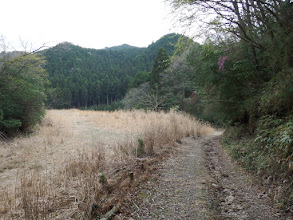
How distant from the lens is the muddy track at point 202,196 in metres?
2.12

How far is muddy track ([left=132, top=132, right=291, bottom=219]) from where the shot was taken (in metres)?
2.12

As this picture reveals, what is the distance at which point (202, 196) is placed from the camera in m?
2.56

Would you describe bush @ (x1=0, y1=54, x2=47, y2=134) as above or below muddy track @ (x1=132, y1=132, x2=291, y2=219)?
above

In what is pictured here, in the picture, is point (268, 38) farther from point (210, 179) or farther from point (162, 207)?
point (162, 207)

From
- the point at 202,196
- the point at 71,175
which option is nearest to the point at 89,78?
the point at 71,175

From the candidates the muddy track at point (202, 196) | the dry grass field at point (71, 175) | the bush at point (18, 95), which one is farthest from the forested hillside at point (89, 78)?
the muddy track at point (202, 196)

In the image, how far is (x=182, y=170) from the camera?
3.72 metres

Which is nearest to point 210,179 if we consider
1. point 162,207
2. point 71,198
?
point 162,207

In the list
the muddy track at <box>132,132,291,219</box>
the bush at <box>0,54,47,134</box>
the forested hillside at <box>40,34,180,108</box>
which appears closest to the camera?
the muddy track at <box>132,132,291,219</box>

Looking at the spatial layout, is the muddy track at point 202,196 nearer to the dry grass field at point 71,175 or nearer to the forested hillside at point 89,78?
the dry grass field at point 71,175

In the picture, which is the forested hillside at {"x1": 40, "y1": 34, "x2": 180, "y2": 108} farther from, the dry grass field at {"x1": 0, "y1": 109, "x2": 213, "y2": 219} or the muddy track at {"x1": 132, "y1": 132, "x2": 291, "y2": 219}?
the muddy track at {"x1": 132, "y1": 132, "x2": 291, "y2": 219}

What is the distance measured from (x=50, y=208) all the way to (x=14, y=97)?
6.67 meters

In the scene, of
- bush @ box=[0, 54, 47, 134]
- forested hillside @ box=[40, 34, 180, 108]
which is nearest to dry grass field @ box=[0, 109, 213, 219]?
bush @ box=[0, 54, 47, 134]

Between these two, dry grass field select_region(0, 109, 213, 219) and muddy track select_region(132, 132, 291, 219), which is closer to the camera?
dry grass field select_region(0, 109, 213, 219)
